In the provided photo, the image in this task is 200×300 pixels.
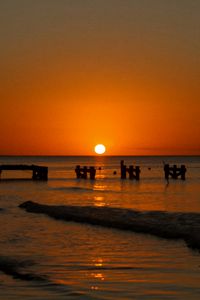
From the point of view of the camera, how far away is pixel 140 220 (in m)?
22.8

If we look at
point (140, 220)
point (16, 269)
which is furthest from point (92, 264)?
point (140, 220)

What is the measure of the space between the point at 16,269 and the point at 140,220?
33.4ft

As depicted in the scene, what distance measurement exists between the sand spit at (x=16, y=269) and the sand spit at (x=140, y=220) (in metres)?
4.78

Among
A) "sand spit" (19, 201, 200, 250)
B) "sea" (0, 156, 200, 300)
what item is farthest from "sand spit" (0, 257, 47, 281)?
"sand spit" (19, 201, 200, 250)

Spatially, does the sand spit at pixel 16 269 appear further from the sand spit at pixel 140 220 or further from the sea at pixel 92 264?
the sand spit at pixel 140 220

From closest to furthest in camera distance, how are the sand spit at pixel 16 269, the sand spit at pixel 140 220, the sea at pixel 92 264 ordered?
the sea at pixel 92 264, the sand spit at pixel 16 269, the sand spit at pixel 140 220

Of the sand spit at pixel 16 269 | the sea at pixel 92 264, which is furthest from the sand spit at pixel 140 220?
the sand spit at pixel 16 269

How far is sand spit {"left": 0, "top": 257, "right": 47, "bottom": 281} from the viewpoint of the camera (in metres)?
12.3

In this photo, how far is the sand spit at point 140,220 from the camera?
1872cm

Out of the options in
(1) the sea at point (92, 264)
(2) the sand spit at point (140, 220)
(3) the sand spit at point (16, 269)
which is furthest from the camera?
(2) the sand spit at point (140, 220)

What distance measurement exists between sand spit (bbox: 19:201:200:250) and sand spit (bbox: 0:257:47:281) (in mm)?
4784

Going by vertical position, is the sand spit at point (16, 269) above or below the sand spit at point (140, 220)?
below

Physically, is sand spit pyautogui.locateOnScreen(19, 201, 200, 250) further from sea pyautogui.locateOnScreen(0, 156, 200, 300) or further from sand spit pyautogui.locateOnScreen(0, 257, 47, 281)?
sand spit pyautogui.locateOnScreen(0, 257, 47, 281)

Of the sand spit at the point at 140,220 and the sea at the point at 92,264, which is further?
the sand spit at the point at 140,220
